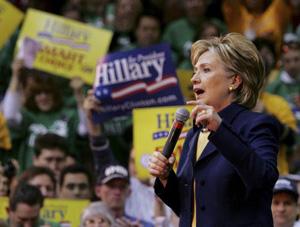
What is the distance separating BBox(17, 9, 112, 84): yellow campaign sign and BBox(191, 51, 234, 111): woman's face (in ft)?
15.3

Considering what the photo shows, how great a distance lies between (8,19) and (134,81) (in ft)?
5.08

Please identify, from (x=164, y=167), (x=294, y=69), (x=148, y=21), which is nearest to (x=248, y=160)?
(x=164, y=167)

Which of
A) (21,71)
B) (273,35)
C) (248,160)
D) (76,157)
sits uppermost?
(273,35)

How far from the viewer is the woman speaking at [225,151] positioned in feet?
10.8

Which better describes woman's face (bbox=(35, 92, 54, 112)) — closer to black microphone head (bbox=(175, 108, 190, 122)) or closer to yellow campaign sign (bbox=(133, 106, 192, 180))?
yellow campaign sign (bbox=(133, 106, 192, 180))

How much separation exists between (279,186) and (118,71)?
6.16ft

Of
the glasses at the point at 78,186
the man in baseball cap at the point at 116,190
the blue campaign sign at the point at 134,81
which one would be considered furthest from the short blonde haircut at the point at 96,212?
the glasses at the point at 78,186

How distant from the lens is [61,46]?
8352 millimetres

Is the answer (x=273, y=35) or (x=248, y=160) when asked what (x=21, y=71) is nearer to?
(x=273, y=35)

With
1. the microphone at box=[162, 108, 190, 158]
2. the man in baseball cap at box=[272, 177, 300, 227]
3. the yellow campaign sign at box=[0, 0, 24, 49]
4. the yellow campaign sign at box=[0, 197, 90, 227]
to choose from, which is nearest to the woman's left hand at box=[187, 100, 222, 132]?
the microphone at box=[162, 108, 190, 158]

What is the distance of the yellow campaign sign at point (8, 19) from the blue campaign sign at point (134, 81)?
46.7 inches

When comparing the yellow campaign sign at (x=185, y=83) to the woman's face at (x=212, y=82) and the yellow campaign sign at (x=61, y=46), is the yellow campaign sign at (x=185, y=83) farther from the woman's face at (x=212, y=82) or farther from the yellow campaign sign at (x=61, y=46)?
the woman's face at (x=212, y=82)

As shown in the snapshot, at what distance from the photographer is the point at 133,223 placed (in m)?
6.76

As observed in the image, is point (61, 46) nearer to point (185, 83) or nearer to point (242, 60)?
point (185, 83)
